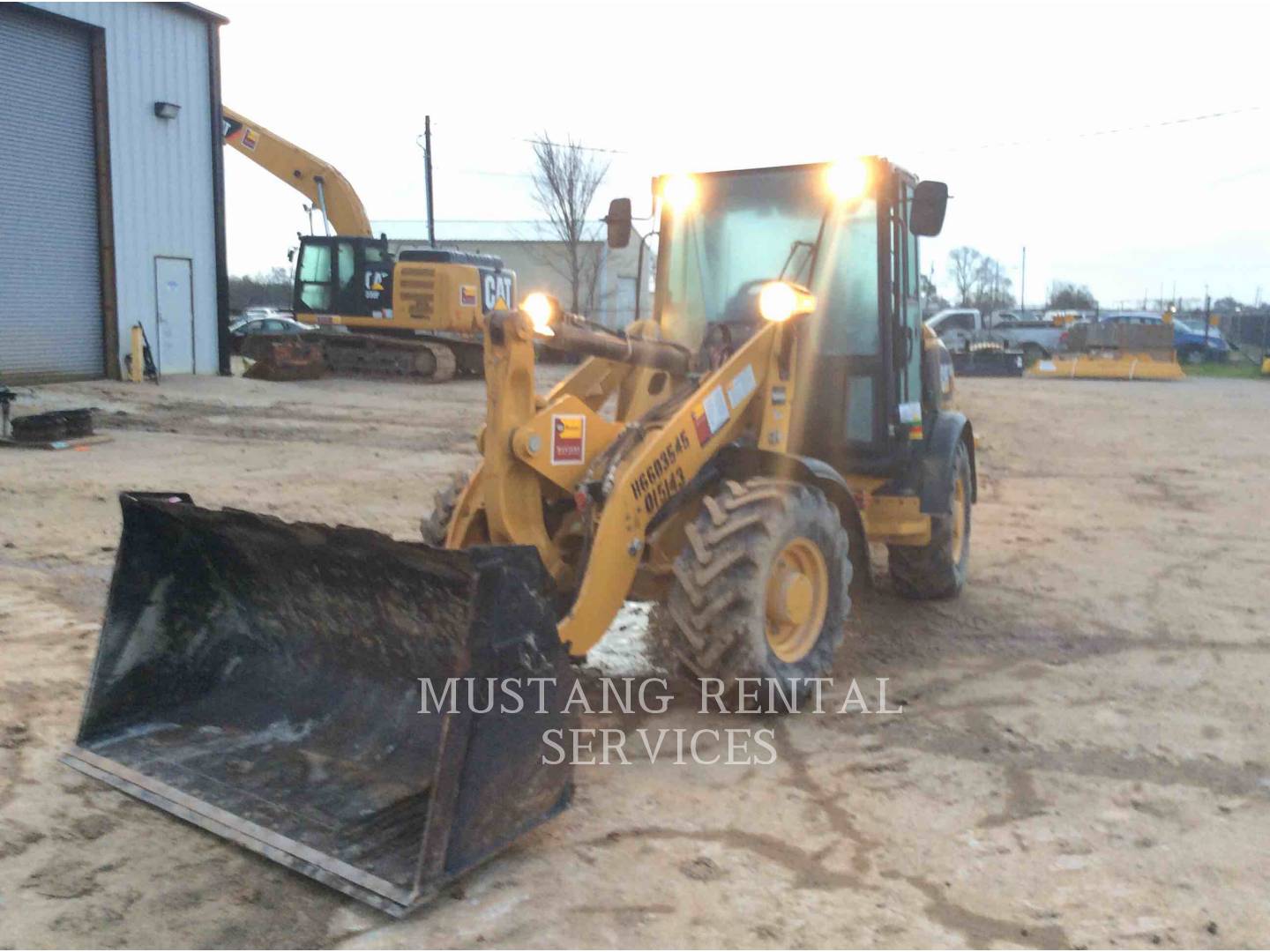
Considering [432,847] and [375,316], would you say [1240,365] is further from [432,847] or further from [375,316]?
[432,847]

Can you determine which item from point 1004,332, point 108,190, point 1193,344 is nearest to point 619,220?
point 108,190

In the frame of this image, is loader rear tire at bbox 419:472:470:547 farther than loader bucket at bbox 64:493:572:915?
Yes

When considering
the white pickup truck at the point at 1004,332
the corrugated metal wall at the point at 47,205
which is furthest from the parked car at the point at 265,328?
the white pickup truck at the point at 1004,332

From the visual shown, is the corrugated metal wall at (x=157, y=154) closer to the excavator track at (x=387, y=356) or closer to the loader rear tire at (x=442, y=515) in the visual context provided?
the excavator track at (x=387, y=356)

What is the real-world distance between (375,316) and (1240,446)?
16254mm

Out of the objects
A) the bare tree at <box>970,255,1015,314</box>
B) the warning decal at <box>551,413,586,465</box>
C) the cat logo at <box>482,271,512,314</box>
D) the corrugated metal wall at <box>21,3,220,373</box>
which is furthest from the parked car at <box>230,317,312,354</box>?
the bare tree at <box>970,255,1015,314</box>

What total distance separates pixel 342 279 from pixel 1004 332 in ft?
74.5

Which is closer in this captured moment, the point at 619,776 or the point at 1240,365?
the point at 619,776

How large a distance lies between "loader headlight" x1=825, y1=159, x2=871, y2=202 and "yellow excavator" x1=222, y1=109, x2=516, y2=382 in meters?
18.4

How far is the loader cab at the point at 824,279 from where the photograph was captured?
6.05m

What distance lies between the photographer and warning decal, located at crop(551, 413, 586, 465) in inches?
185

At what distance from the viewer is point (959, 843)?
384 cm

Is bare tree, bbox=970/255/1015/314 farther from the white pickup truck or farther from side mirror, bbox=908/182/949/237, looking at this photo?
side mirror, bbox=908/182/949/237

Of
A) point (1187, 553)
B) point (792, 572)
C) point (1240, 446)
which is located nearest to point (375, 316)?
point (1240, 446)
